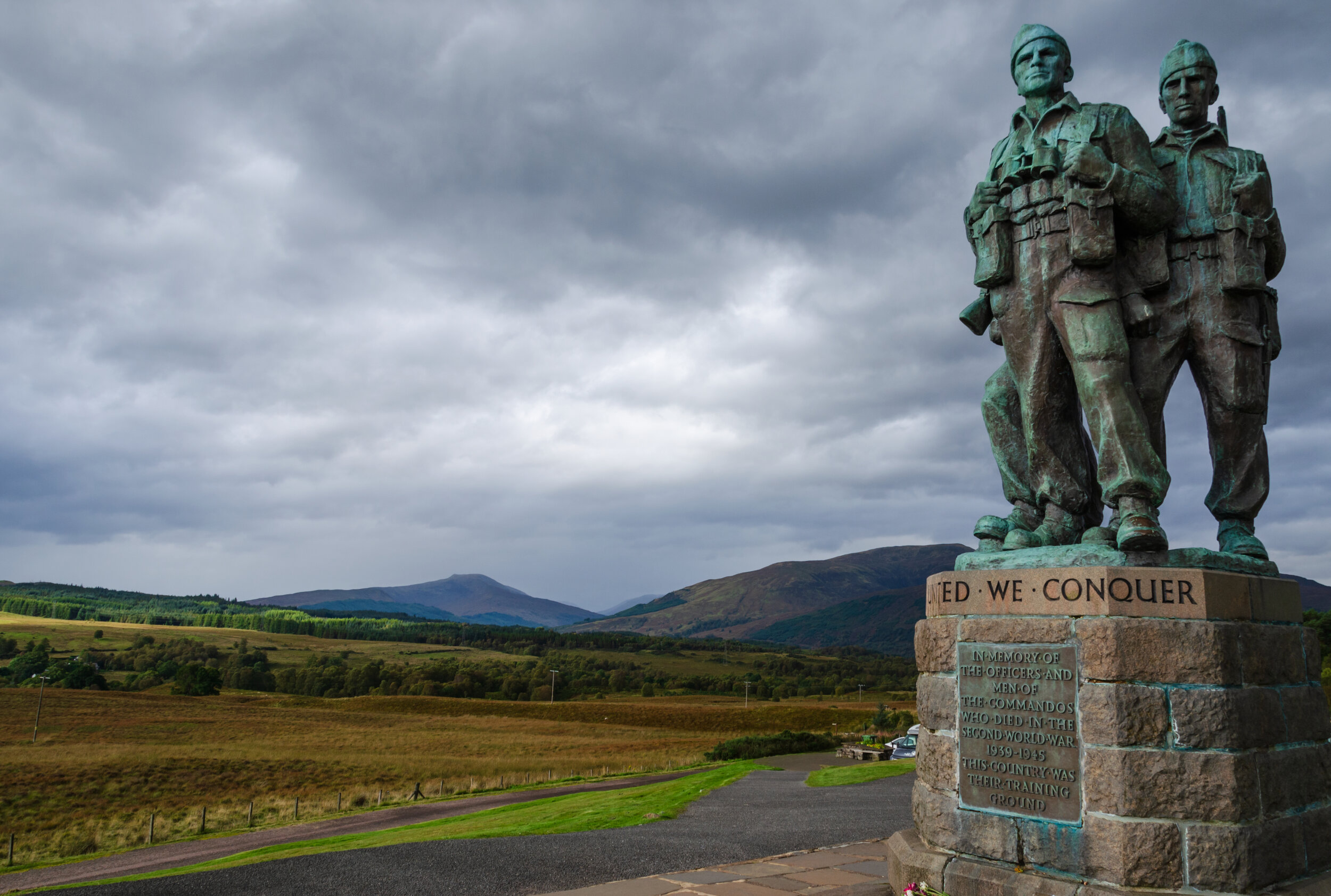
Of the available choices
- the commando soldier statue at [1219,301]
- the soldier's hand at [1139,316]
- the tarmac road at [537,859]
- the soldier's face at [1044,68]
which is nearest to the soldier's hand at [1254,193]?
the commando soldier statue at [1219,301]

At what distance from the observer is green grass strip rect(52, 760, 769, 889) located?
39.4 feet

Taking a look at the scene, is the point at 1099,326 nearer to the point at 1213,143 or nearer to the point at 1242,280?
the point at 1242,280

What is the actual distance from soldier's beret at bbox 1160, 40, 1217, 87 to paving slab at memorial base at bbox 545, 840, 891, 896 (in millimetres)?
6300

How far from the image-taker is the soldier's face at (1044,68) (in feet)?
19.2

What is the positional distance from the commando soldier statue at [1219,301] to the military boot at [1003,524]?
0.98 m

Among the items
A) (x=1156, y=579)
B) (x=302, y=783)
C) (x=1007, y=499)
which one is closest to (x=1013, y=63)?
(x=1007, y=499)

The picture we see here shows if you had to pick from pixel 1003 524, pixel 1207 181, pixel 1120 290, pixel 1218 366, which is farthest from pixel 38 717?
pixel 1207 181

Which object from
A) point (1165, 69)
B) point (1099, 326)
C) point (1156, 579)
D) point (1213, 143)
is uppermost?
point (1165, 69)

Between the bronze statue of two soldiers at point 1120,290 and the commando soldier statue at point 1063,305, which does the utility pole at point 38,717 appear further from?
the bronze statue of two soldiers at point 1120,290

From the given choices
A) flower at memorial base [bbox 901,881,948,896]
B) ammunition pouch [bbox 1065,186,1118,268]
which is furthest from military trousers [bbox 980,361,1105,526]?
flower at memorial base [bbox 901,881,948,896]

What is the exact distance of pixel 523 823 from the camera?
1342 centimetres

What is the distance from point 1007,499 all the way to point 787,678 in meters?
121

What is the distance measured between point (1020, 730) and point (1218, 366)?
118 inches

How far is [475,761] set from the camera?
135 ft
